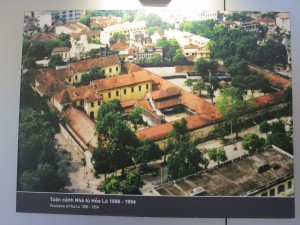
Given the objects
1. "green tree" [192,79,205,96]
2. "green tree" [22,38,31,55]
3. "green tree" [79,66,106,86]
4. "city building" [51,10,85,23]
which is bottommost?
"green tree" [192,79,205,96]

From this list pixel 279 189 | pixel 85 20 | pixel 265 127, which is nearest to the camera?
pixel 279 189

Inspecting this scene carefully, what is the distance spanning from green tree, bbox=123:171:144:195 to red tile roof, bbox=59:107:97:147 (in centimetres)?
43

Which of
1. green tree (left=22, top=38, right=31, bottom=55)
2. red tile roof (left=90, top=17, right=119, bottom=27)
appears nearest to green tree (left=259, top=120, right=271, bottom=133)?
red tile roof (left=90, top=17, right=119, bottom=27)

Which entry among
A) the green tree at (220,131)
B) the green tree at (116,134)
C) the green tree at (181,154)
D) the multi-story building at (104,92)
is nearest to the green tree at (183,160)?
the green tree at (181,154)

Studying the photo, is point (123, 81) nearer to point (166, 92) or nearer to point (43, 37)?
point (166, 92)

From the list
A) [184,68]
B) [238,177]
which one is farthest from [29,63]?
[238,177]

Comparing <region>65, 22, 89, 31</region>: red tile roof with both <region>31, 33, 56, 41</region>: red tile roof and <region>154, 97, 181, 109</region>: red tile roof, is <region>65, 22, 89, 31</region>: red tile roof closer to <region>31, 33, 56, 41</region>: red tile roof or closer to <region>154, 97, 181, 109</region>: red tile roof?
<region>31, 33, 56, 41</region>: red tile roof

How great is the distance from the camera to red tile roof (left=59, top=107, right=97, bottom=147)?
2639 millimetres

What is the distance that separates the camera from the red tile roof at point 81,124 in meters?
2.64

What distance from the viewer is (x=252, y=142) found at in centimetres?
262

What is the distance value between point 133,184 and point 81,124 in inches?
27.7

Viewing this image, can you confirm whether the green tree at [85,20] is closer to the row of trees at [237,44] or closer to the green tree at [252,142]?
the row of trees at [237,44]

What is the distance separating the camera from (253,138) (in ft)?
8.62

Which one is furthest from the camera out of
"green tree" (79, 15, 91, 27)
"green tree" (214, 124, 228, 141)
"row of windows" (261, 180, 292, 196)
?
"green tree" (79, 15, 91, 27)
